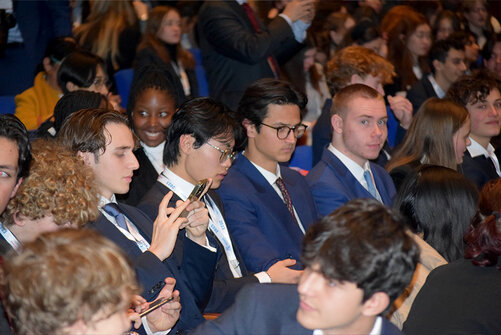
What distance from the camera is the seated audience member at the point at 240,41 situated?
15.2 ft

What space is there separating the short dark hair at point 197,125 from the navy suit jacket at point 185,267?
0.49 meters

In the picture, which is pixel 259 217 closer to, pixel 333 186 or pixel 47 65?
pixel 333 186

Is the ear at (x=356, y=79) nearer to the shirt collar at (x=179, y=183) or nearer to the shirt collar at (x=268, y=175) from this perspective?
the shirt collar at (x=268, y=175)

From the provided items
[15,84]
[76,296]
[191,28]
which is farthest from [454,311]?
[191,28]

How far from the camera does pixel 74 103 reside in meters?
3.62

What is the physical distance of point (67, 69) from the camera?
14.1 ft

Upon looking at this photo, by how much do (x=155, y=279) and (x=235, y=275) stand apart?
0.77 metres

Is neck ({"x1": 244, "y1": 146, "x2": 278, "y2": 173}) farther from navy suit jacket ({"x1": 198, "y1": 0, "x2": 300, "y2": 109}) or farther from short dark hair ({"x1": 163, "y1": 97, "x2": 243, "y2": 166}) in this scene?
navy suit jacket ({"x1": 198, "y1": 0, "x2": 300, "y2": 109})

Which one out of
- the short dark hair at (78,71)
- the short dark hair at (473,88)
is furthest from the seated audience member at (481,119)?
the short dark hair at (78,71)

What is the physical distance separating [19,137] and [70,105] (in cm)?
134

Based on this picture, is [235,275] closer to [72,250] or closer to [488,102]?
[72,250]

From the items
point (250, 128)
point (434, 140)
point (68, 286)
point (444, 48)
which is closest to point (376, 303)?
point (68, 286)

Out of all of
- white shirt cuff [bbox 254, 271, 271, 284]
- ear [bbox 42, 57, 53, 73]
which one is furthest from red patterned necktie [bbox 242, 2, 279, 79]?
white shirt cuff [bbox 254, 271, 271, 284]

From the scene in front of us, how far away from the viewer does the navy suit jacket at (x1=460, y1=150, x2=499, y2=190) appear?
177 inches
